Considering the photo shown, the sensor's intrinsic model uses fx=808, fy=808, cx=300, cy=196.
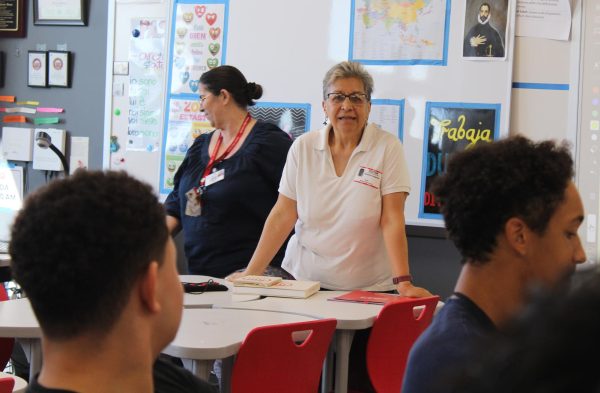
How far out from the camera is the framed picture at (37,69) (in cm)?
535

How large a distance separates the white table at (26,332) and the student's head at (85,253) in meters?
1.31

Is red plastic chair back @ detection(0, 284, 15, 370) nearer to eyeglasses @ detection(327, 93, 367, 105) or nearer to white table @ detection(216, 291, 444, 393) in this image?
white table @ detection(216, 291, 444, 393)

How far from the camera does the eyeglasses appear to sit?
3314 mm

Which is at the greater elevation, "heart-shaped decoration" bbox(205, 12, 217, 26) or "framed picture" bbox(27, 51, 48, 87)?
"heart-shaped decoration" bbox(205, 12, 217, 26)

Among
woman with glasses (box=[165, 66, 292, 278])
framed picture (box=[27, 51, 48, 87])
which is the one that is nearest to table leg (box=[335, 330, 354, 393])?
woman with glasses (box=[165, 66, 292, 278])

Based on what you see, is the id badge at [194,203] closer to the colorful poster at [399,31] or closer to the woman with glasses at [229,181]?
A: the woman with glasses at [229,181]

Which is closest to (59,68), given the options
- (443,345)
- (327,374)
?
(327,374)

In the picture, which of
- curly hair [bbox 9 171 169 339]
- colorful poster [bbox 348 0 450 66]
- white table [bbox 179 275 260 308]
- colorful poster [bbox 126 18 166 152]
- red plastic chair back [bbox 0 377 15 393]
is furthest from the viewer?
colorful poster [bbox 126 18 166 152]

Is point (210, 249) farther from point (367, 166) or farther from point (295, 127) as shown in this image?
point (295, 127)

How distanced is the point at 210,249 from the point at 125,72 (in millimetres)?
1804

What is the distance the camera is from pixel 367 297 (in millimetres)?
3090

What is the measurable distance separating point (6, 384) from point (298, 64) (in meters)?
3.04

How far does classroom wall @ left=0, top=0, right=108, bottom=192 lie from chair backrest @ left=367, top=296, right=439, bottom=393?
113 inches

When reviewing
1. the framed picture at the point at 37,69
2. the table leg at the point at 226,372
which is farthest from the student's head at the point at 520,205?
the framed picture at the point at 37,69
